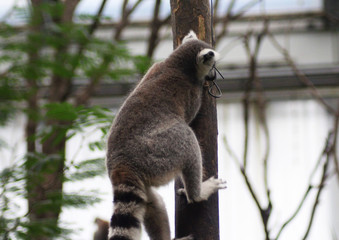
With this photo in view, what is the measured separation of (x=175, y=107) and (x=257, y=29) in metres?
6.22

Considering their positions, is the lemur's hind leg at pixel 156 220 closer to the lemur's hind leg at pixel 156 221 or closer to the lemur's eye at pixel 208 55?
the lemur's hind leg at pixel 156 221

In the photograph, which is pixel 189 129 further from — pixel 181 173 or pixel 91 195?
pixel 91 195

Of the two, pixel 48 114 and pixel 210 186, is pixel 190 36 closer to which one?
pixel 210 186

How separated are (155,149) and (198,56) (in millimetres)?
868

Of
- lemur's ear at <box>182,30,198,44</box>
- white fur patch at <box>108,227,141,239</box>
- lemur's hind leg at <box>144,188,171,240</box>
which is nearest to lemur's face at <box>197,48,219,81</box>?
lemur's ear at <box>182,30,198,44</box>

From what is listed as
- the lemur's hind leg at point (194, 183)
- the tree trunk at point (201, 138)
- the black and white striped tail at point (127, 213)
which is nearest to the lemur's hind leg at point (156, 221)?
the tree trunk at point (201, 138)

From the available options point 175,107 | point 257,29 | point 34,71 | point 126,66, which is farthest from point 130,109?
point 257,29

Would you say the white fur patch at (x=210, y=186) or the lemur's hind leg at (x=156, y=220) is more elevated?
the white fur patch at (x=210, y=186)

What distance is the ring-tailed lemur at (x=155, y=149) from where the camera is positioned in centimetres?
288

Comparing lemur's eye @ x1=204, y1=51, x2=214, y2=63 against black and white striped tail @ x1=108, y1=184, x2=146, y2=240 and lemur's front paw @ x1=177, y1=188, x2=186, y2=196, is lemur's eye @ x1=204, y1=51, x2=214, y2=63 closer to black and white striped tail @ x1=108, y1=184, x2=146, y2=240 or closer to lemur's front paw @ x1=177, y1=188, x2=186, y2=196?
lemur's front paw @ x1=177, y1=188, x2=186, y2=196

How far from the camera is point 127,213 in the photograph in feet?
9.06

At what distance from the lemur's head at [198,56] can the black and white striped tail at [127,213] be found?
116 cm

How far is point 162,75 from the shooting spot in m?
3.70

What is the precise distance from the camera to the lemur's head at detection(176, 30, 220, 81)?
3574 mm
